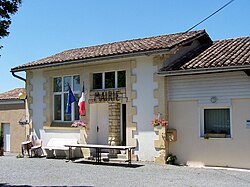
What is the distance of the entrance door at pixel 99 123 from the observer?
583 inches

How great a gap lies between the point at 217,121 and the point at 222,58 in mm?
2120

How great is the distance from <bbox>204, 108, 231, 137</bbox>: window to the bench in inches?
225

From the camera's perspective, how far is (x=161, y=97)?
494 inches

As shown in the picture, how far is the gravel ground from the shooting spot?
360 inches

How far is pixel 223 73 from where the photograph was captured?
1148 cm

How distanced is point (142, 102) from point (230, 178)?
15.0 feet

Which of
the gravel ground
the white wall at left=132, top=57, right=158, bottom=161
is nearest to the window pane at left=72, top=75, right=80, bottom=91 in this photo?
the white wall at left=132, top=57, right=158, bottom=161

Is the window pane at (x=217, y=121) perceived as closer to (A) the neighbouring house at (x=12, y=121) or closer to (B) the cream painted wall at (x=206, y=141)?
(B) the cream painted wall at (x=206, y=141)

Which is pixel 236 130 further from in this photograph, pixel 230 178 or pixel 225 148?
pixel 230 178

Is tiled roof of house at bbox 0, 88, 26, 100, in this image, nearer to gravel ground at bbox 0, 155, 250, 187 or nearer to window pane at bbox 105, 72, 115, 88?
window pane at bbox 105, 72, 115, 88

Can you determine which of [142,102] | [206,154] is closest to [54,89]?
[142,102]

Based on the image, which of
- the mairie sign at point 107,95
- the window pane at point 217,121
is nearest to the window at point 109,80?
the mairie sign at point 107,95

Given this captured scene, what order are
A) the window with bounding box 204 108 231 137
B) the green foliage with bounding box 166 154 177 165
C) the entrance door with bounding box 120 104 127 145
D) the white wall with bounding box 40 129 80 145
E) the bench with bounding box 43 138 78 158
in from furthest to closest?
the white wall with bounding box 40 129 80 145, the bench with bounding box 43 138 78 158, the entrance door with bounding box 120 104 127 145, the green foliage with bounding box 166 154 177 165, the window with bounding box 204 108 231 137

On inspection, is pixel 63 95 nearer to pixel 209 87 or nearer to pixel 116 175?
pixel 116 175
